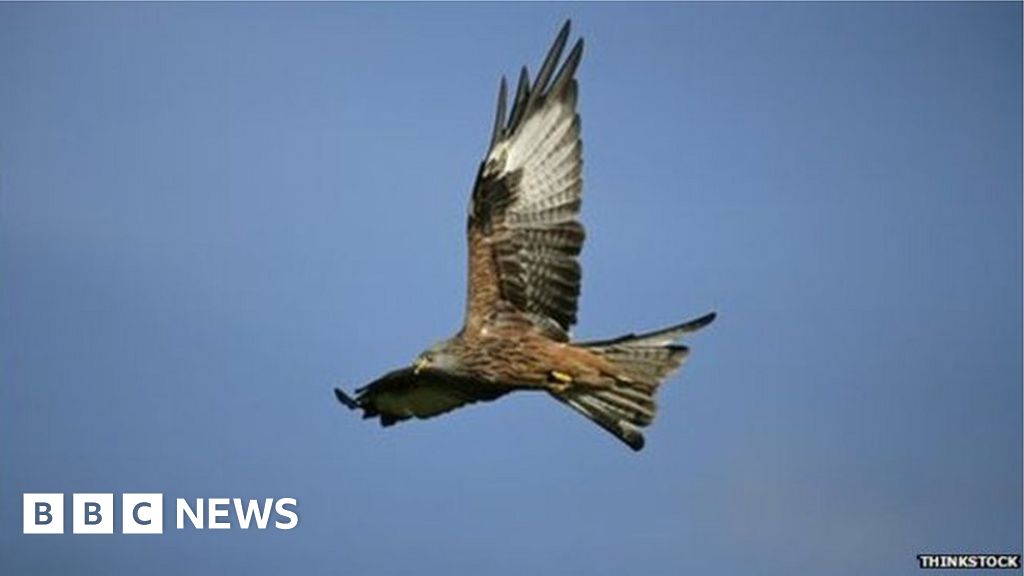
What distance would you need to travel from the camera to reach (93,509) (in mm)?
11078

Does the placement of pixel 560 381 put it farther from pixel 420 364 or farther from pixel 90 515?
pixel 90 515

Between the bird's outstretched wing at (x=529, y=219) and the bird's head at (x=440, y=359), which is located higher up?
the bird's outstretched wing at (x=529, y=219)

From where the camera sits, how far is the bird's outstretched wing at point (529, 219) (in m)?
8.94

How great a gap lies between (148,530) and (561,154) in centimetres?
352

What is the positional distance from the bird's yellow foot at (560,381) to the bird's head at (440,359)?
15.9 inches

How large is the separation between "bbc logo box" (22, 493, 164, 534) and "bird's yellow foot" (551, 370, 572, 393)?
3.15m

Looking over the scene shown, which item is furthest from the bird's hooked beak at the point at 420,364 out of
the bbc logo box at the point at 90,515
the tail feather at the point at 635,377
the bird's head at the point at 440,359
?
the bbc logo box at the point at 90,515

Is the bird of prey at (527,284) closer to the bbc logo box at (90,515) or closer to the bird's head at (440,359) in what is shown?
the bird's head at (440,359)

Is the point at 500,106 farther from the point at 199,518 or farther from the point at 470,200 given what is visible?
the point at 199,518

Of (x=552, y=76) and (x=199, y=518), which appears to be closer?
(x=552, y=76)

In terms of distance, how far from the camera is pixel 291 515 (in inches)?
442

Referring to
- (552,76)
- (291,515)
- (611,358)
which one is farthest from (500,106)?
(291,515)

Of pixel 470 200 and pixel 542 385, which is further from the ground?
pixel 470 200

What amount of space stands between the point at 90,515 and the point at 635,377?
3741mm
